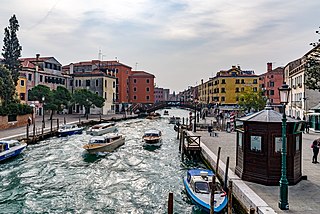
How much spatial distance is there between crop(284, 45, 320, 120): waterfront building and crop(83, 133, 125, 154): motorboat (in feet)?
65.0

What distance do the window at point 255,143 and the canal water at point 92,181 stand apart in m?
3.43

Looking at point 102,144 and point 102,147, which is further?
point 102,144

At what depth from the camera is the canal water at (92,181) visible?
40.8 ft

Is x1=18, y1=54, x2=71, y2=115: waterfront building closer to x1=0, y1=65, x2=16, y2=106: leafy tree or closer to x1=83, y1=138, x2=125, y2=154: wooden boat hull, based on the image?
x1=0, y1=65, x2=16, y2=106: leafy tree

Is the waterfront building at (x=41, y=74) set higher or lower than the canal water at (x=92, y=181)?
higher

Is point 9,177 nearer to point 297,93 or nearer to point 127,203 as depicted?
point 127,203

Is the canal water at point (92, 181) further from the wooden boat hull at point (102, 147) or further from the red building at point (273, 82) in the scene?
the red building at point (273, 82)

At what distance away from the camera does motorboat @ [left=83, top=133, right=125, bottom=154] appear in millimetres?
23406

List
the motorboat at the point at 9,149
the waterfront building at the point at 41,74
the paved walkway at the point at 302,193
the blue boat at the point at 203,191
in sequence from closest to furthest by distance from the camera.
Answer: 1. the paved walkway at the point at 302,193
2. the blue boat at the point at 203,191
3. the motorboat at the point at 9,149
4. the waterfront building at the point at 41,74

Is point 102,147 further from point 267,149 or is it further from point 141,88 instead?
point 141,88

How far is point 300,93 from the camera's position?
37.2 m

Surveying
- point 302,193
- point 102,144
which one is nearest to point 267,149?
point 302,193

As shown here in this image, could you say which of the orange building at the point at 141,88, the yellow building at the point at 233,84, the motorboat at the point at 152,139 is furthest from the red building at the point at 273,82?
the motorboat at the point at 152,139

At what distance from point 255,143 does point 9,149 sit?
1663 cm
